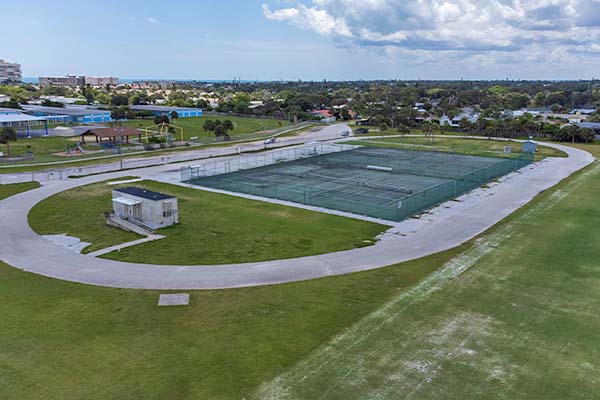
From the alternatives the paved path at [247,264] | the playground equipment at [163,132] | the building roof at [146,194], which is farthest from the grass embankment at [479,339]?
the playground equipment at [163,132]

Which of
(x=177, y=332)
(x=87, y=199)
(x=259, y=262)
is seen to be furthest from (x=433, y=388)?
(x=87, y=199)

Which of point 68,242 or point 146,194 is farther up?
point 146,194

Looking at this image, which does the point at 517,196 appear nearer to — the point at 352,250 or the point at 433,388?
the point at 352,250

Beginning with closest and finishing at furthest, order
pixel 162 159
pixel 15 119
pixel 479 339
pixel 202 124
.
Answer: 1. pixel 479 339
2. pixel 162 159
3. pixel 15 119
4. pixel 202 124

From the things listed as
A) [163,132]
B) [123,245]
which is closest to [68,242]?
[123,245]

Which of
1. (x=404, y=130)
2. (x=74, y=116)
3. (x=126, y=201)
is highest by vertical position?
(x=74, y=116)

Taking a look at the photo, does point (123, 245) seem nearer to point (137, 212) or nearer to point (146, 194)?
point (137, 212)

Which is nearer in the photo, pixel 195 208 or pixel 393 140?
pixel 195 208

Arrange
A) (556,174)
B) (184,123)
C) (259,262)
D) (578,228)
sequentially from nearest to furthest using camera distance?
(259,262), (578,228), (556,174), (184,123)

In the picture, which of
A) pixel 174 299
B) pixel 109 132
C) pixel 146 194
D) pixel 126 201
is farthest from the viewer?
pixel 109 132
